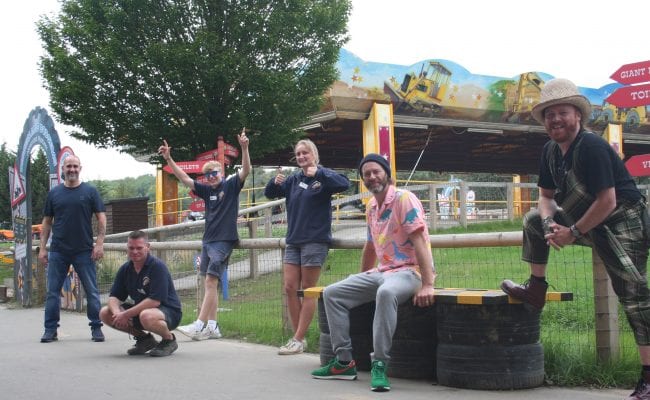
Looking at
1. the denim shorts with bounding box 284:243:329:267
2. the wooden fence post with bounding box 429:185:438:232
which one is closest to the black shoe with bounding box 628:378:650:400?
the denim shorts with bounding box 284:243:329:267

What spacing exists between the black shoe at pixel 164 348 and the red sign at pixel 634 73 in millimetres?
5911

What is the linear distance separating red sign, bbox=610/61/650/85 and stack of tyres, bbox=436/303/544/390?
477cm

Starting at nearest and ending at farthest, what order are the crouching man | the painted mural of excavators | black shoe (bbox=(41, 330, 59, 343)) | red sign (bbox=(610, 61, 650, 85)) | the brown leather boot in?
the brown leather boot → the crouching man → black shoe (bbox=(41, 330, 59, 343)) → red sign (bbox=(610, 61, 650, 85)) → the painted mural of excavators

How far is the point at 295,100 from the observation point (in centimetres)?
2041

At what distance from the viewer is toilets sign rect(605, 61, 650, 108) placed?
8.35 metres

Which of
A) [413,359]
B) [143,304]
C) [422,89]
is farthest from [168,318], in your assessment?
[422,89]

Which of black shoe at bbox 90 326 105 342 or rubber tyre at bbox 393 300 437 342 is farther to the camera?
black shoe at bbox 90 326 105 342

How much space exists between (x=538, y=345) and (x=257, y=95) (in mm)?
16051

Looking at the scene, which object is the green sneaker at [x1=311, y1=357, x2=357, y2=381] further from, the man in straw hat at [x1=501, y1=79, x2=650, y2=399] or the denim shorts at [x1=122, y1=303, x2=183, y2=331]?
the denim shorts at [x1=122, y1=303, x2=183, y2=331]

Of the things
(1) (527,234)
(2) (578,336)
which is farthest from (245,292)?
(1) (527,234)

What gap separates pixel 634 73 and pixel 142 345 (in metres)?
6.22

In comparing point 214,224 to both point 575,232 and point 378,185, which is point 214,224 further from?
point 575,232

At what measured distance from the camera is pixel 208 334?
305 inches

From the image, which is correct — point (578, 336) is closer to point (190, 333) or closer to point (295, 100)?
point (190, 333)
